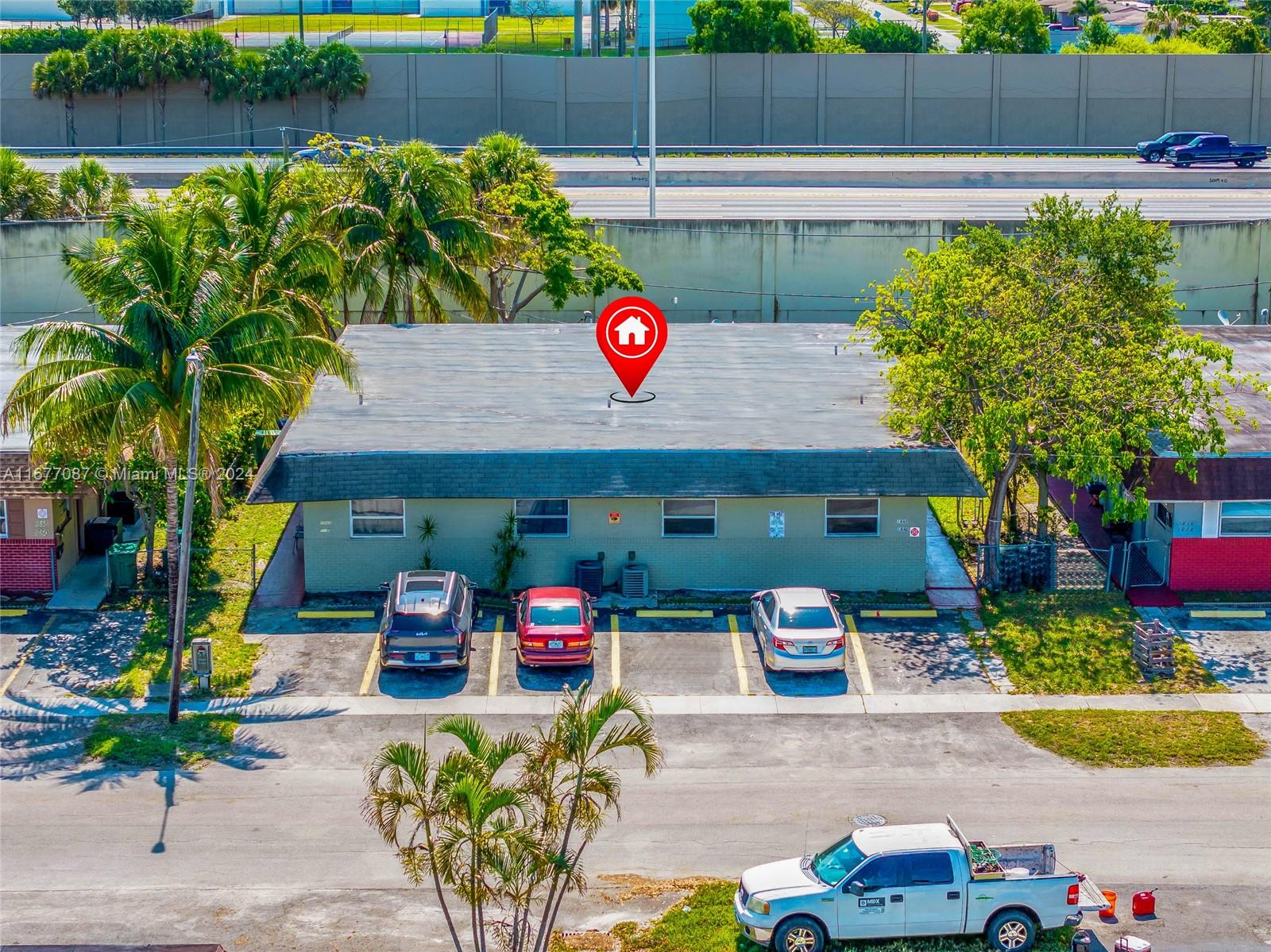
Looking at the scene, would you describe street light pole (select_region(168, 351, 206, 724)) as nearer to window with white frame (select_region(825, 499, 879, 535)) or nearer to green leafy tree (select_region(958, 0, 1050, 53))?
window with white frame (select_region(825, 499, 879, 535))

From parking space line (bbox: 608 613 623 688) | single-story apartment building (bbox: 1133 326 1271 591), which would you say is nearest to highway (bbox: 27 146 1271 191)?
single-story apartment building (bbox: 1133 326 1271 591)

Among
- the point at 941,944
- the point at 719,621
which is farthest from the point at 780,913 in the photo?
the point at 719,621

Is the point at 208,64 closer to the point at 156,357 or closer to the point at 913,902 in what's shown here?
the point at 156,357

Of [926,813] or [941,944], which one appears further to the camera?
[926,813]

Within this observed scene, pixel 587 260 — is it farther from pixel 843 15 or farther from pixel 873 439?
pixel 843 15

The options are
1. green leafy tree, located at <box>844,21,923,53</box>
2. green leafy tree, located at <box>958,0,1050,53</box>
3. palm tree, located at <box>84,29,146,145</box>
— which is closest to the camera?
palm tree, located at <box>84,29,146,145</box>
